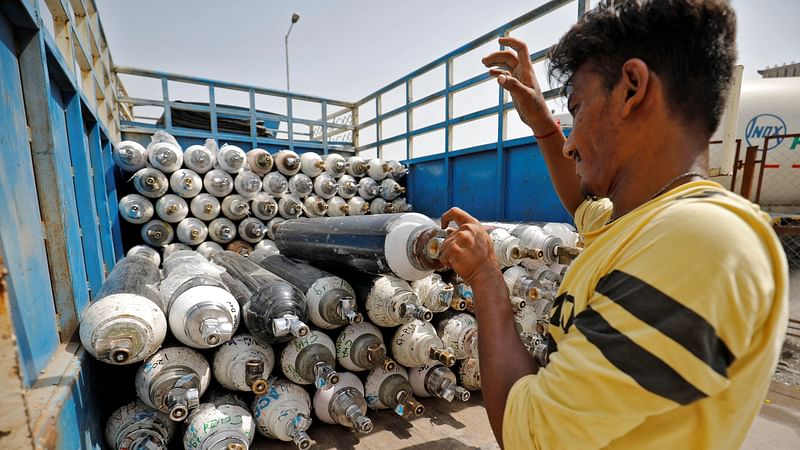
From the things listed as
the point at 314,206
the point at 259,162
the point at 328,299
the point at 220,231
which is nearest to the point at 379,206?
the point at 314,206

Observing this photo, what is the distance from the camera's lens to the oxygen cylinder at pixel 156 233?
3.62 metres

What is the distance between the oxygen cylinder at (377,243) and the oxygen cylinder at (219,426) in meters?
0.88

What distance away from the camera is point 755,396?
1.73 feet

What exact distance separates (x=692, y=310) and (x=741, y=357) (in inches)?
5.6

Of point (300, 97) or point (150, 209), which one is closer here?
point (150, 209)

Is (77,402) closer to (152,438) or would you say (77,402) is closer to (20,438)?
(152,438)

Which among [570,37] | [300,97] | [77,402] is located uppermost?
[300,97]

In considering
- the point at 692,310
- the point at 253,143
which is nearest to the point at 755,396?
the point at 692,310

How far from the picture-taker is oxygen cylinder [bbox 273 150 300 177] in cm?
432

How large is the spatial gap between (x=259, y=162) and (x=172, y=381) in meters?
3.02

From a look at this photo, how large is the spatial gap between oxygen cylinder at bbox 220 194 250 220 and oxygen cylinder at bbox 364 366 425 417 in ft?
8.90

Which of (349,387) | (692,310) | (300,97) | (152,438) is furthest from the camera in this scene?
(300,97)

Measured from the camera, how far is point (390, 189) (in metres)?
4.96

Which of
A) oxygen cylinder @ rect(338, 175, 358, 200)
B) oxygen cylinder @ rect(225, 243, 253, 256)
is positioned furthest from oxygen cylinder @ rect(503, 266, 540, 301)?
oxygen cylinder @ rect(225, 243, 253, 256)
